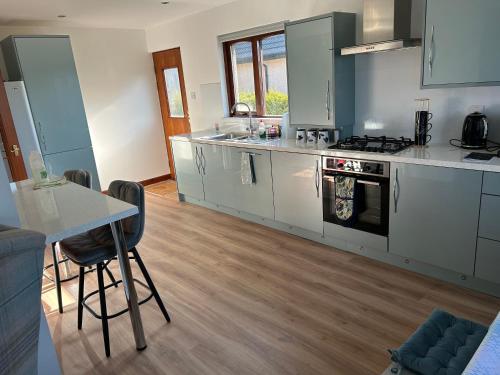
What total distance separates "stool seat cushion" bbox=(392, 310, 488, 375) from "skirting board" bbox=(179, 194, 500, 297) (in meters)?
1.20

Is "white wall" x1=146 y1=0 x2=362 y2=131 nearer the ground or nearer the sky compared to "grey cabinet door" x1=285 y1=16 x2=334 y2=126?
nearer the sky

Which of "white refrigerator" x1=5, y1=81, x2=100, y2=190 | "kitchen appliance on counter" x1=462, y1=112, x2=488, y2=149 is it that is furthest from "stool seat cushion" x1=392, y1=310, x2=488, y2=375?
"white refrigerator" x1=5, y1=81, x2=100, y2=190

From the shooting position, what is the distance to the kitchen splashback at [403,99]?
9.00 feet

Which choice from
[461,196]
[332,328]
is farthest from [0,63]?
[461,196]

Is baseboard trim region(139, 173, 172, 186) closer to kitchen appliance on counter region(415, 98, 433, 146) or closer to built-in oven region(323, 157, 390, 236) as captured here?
built-in oven region(323, 157, 390, 236)

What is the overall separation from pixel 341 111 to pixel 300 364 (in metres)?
2.15

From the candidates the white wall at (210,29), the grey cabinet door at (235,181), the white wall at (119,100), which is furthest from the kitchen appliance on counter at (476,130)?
the white wall at (119,100)

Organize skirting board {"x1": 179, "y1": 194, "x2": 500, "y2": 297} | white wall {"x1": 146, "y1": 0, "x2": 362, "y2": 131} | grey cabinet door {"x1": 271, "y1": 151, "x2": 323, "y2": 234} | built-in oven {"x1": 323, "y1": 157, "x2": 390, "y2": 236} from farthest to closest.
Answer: white wall {"x1": 146, "y1": 0, "x2": 362, "y2": 131}, grey cabinet door {"x1": 271, "y1": 151, "x2": 323, "y2": 234}, built-in oven {"x1": 323, "y1": 157, "x2": 390, "y2": 236}, skirting board {"x1": 179, "y1": 194, "x2": 500, "y2": 297}

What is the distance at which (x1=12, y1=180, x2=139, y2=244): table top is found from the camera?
177 centimetres

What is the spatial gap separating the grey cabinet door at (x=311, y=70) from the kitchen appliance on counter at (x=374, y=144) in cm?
25

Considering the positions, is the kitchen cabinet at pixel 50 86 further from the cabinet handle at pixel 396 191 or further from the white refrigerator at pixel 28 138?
the cabinet handle at pixel 396 191

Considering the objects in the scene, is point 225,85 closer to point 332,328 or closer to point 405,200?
point 405,200

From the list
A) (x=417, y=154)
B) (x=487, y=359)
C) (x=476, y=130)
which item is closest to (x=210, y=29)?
(x=417, y=154)

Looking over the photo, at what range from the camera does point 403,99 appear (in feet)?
10.3
